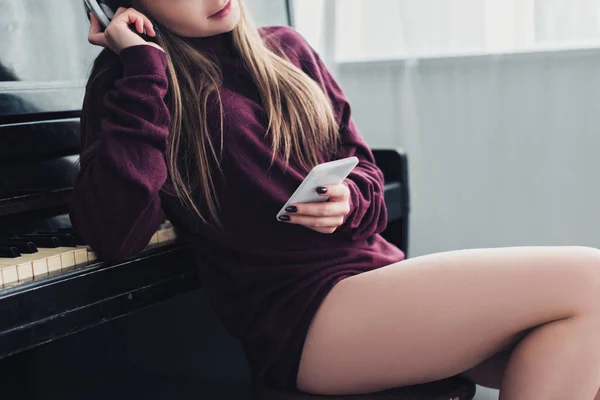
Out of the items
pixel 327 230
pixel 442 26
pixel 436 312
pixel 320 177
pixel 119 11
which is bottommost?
pixel 436 312

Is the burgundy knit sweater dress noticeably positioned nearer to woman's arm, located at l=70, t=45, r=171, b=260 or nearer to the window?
woman's arm, located at l=70, t=45, r=171, b=260

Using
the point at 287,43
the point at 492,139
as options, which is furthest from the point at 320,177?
the point at 492,139

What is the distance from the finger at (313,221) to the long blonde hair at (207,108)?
11cm

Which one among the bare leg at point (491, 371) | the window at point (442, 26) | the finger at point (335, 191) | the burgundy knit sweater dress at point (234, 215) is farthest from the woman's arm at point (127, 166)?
the window at point (442, 26)

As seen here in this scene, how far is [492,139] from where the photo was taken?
5.94 feet

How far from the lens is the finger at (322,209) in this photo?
3.06 feet

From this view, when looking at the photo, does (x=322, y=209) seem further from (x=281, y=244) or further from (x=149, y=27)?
(x=149, y=27)

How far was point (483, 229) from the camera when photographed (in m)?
1.88

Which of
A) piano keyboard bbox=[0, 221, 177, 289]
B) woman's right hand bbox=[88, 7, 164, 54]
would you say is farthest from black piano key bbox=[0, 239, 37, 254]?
woman's right hand bbox=[88, 7, 164, 54]

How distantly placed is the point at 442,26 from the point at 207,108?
0.99 m

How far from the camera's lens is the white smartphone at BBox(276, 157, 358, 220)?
0.88 meters

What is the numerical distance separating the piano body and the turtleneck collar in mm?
272

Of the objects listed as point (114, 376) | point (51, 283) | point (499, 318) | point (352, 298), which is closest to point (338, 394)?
point (352, 298)

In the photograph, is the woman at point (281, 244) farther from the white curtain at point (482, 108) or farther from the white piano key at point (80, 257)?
the white curtain at point (482, 108)
